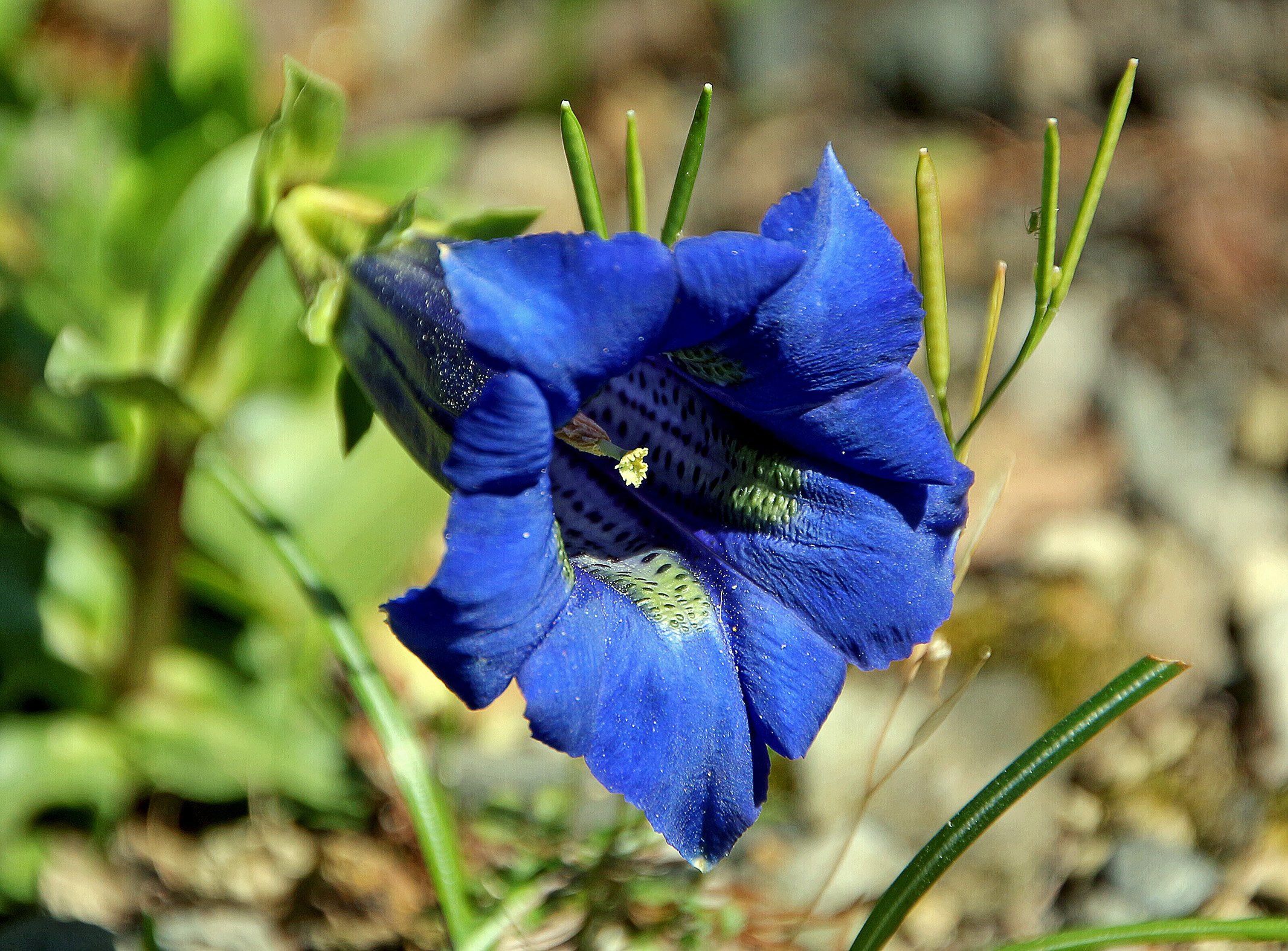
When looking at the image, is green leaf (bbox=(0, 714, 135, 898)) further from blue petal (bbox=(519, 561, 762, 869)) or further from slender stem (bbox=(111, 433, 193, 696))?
blue petal (bbox=(519, 561, 762, 869))

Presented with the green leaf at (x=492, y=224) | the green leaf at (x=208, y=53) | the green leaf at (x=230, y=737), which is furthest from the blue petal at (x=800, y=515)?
the green leaf at (x=208, y=53)

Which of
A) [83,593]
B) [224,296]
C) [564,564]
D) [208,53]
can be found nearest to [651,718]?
[564,564]

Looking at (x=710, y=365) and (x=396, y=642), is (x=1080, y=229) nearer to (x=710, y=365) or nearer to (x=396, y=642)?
(x=710, y=365)

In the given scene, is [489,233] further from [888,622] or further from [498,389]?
[888,622]

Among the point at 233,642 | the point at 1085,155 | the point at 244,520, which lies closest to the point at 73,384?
the point at 244,520

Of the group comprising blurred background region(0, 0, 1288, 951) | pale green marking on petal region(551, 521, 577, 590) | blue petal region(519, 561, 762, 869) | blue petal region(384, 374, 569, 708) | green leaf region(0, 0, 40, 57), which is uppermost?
green leaf region(0, 0, 40, 57)

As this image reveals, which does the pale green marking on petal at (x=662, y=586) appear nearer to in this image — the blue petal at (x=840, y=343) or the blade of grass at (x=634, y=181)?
the blue petal at (x=840, y=343)

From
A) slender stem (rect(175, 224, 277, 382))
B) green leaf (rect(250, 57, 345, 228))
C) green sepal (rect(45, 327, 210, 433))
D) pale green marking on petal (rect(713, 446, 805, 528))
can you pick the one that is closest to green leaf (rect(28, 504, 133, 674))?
slender stem (rect(175, 224, 277, 382))

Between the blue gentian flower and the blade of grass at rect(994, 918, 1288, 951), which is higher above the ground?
the blue gentian flower
